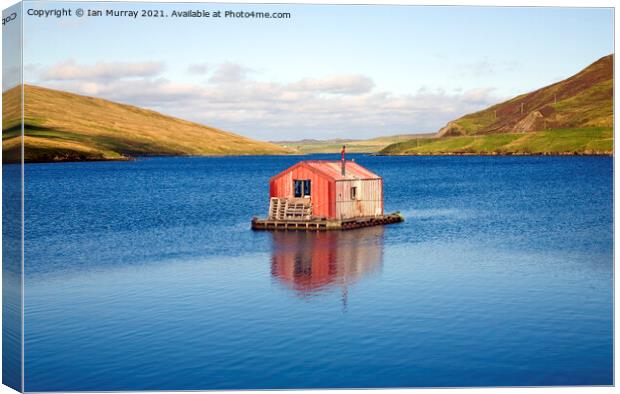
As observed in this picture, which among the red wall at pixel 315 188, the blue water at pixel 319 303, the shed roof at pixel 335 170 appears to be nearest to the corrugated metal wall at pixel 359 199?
the shed roof at pixel 335 170

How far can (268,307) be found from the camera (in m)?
37.2

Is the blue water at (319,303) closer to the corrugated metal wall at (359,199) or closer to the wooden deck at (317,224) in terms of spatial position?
the wooden deck at (317,224)

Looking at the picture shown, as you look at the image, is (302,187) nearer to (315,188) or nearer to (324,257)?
(315,188)

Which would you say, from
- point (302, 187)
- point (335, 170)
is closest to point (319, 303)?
point (302, 187)

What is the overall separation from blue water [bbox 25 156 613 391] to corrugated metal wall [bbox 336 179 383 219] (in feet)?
9.02

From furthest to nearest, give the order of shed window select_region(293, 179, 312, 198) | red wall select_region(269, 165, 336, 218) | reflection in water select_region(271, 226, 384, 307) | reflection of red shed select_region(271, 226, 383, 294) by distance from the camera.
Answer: shed window select_region(293, 179, 312, 198) → red wall select_region(269, 165, 336, 218) → reflection of red shed select_region(271, 226, 383, 294) → reflection in water select_region(271, 226, 384, 307)

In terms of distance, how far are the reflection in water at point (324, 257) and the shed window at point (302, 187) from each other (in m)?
3.81

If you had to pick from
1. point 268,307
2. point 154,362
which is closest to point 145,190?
point 268,307

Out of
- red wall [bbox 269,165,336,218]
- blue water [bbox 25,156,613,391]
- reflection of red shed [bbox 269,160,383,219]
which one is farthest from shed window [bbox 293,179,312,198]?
blue water [bbox 25,156,613,391]

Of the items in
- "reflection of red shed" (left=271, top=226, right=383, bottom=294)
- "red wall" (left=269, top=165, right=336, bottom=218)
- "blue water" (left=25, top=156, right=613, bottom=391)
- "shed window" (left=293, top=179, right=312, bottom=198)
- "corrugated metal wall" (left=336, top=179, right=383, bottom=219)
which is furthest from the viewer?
"shed window" (left=293, top=179, right=312, bottom=198)

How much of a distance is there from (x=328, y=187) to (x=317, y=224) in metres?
2.91

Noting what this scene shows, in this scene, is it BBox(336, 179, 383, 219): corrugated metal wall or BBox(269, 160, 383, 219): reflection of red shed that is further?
BBox(336, 179, 383, 219): corrugated metal wall

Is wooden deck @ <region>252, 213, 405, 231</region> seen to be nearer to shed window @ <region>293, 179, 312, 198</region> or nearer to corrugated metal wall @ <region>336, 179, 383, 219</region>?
corrugated metal wall @ <region>336, 179, 383, 219</region>

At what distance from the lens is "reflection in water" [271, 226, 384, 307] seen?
4425cm
